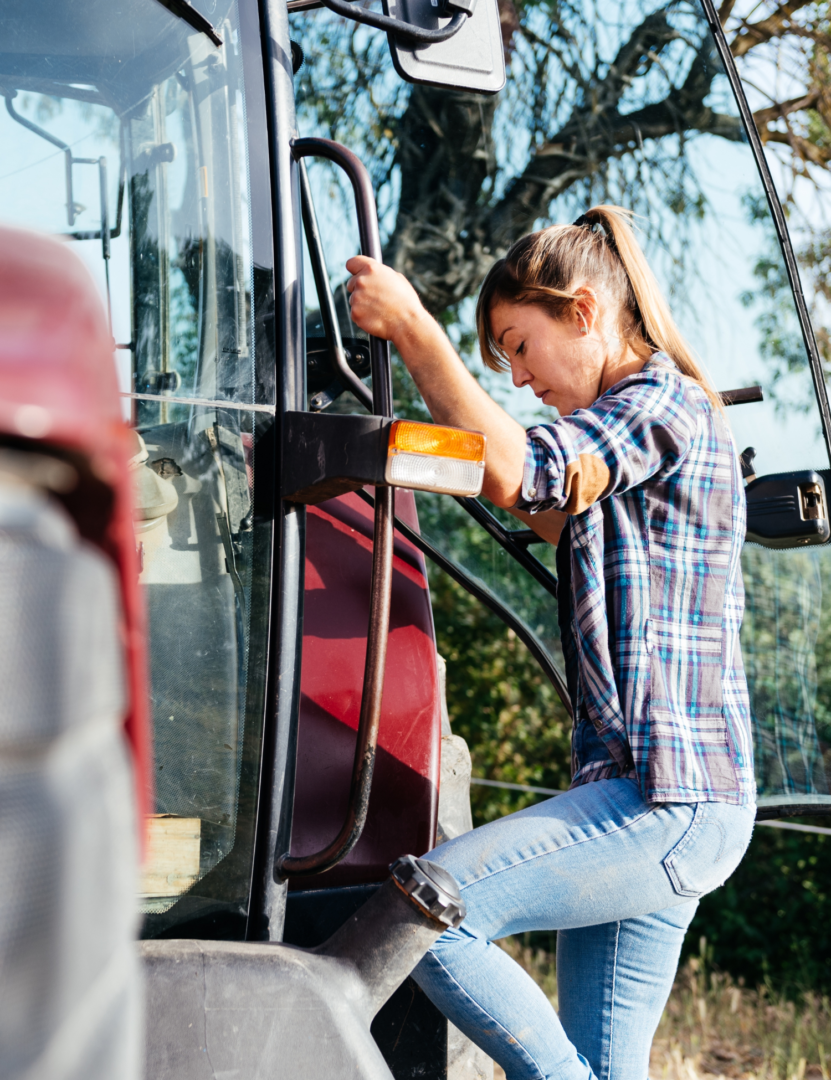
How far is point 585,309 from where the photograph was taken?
1.61 meters

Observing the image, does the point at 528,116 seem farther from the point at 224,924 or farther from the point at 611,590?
the point at 224,924

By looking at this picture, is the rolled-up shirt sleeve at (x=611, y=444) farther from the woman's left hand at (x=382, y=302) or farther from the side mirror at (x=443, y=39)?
the side mirror at (x=443, y=39)

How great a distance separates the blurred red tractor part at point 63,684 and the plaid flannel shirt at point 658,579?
2.90 ft

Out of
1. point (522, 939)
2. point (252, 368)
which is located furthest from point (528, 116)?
point (522, 939)

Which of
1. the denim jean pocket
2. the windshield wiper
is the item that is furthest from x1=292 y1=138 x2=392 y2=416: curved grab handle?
the denim jean pocket

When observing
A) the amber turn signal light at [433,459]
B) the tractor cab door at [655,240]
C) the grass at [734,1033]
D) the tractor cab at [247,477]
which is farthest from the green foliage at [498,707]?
the amber turn signal light at [433,459]

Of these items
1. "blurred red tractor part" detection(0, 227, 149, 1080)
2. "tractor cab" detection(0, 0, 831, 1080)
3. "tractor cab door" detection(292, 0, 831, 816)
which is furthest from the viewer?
"tractor cab door" detection(292, 0, 831, 816)

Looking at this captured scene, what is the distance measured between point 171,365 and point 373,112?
2.17 m

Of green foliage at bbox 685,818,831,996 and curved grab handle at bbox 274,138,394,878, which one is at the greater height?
curved grab handle at bbox 274,138,394,878

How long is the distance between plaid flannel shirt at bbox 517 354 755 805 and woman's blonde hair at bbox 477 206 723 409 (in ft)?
0.44

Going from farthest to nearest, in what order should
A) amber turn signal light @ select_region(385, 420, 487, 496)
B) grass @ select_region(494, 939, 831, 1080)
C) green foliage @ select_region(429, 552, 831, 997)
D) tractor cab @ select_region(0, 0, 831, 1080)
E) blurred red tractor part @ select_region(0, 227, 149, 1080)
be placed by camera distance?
green foliage @ select_region(429, 552, 831, 997)
grass @ select_region(494, 939, 831, 1080)
tractor cab @ select_region(0, 0, 831, 1080)
amber turn signal light @ select_region(385, 420, 487, 496)
blurred red tractor part @ select_region(0, 227, 149, 1080)

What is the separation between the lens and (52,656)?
0.49m

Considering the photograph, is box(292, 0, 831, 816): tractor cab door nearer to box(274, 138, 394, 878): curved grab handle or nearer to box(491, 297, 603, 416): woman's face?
box(491, 297, 603, 416): woman's face

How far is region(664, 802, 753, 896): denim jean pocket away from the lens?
4.56 feet
